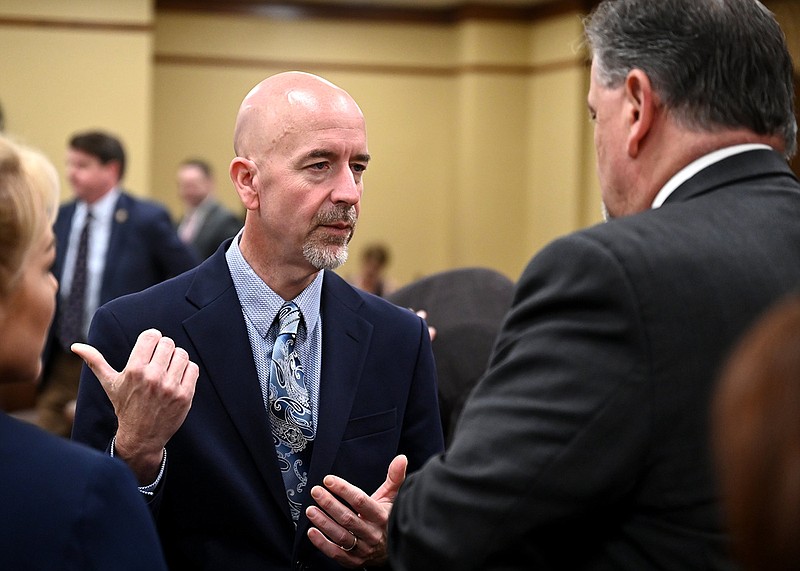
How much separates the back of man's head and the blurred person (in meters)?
4.40

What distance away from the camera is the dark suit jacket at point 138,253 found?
509 centimetres

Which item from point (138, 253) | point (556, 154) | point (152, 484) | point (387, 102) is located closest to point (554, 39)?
point (556, 154)

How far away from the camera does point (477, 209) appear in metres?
10.4

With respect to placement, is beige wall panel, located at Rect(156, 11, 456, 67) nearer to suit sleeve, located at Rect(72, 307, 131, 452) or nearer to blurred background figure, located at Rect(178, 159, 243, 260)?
blurred background figure, located at Rect(178, 159, 243, 260)

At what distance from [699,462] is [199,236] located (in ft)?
22.7

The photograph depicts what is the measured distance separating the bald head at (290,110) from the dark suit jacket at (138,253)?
10.0 ft

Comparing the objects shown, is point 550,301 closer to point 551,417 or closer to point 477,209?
point 551,417

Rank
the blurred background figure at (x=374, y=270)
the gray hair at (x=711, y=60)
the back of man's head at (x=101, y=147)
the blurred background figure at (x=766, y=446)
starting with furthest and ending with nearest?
the blurred background figure at (x=374, y=270)
the back of man's head at (x=101, y=147)
the gray hair at (x=711, y=60)
the blurred background figure at (x=766, y=446)

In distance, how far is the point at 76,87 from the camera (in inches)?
355

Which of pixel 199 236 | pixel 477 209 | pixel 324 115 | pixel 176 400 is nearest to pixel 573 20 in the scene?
pixel 477 209

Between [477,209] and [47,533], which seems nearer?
[47,533]

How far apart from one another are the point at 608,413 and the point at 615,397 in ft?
0.07

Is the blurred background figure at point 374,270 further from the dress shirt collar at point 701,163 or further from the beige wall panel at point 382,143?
the dress shirt collar at point 701,163

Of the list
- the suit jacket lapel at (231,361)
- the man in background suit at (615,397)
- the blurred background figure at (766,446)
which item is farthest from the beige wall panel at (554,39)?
the blurred background figure at (766,446)
